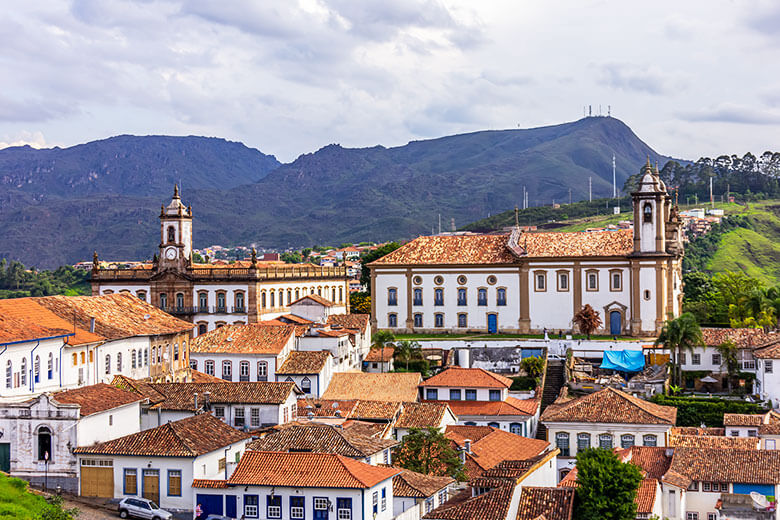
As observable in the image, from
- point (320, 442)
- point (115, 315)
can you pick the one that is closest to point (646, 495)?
point (320, 442)

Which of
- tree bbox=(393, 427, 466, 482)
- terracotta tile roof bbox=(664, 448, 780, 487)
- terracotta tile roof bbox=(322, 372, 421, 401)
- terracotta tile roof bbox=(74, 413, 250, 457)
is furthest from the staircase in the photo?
terracotta tile roof bbox=(74, 413, 250, 457)

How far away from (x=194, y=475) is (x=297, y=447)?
13.2ft

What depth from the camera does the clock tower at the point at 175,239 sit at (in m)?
72.0

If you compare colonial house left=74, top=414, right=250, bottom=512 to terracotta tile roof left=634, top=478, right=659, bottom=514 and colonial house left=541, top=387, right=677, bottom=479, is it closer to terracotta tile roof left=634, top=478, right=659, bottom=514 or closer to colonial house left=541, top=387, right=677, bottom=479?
terracotta tile roof left=634, top=478, right=659, bottom=514

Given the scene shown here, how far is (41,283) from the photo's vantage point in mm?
128250

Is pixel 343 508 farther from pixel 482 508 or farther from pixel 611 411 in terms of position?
pixel 611 411

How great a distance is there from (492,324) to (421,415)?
909 inches

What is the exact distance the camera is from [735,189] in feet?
502

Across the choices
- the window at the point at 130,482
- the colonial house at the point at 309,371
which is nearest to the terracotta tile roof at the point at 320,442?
the window at the point at 130,482

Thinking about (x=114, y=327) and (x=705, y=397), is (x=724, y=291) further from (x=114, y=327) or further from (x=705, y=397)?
(x=114, y=327)

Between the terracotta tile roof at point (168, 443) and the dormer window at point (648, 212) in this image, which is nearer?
the terracotta tile roof at point (168, 443)

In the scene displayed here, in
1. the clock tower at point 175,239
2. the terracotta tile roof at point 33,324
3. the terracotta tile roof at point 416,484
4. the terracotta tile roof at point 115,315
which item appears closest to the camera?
the terracotta tile roof at point 416,484

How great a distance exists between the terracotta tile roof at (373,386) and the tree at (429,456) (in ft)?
37.9

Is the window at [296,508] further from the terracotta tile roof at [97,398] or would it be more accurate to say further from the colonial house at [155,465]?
the terracotta tile roof at [97,398]
